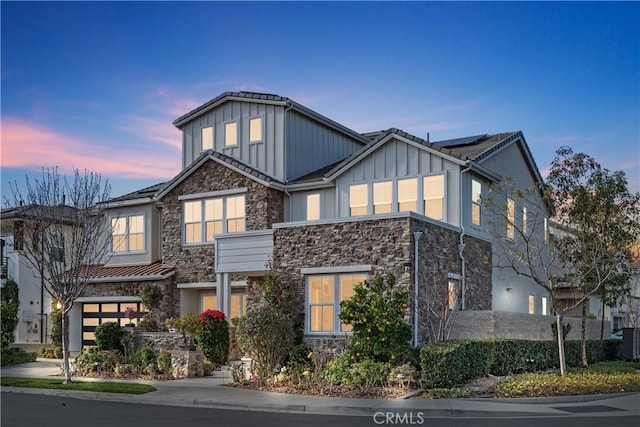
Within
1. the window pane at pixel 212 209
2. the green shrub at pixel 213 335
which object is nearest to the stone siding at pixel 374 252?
the green shrub at pixel 213 335

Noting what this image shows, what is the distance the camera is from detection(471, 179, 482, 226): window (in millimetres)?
25631

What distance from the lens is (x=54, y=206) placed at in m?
23.0

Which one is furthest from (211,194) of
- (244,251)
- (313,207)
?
(244,251)

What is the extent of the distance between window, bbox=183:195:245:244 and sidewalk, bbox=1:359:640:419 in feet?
31.2

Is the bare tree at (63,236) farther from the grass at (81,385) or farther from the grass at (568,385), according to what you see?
the grass at (568,385)

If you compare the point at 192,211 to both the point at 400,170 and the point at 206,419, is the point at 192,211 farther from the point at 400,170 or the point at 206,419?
the point at 206,419

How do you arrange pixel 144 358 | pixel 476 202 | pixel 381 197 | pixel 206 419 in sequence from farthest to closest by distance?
1. pixel 381 197
2. pixel 476 202
3. pixel 144 358
4. pixel 206 419

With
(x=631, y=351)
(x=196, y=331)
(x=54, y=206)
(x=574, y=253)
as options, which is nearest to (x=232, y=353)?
(x=196, y=331)

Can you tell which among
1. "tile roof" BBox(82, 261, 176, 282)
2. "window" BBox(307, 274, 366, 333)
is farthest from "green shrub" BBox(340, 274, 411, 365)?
"tile roof" BBox(82, 261, 176, 282)

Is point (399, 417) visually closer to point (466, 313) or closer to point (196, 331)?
point (466, 313)

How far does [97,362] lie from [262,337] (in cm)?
679

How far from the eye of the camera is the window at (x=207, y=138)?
1211 inches

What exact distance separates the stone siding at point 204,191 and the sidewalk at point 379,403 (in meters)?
9.01

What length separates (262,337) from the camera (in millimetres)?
20828
